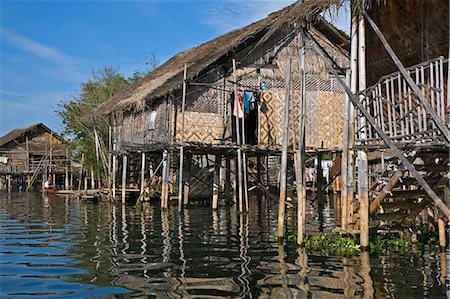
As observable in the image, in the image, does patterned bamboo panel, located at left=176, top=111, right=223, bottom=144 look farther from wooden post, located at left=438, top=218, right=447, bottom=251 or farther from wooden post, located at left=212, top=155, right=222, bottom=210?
wooden post, located at left=438, top=218, right=447, bottom=251

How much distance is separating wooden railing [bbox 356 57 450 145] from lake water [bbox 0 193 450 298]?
180 centimetres

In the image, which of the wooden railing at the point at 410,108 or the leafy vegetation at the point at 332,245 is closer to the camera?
the wooden railing at the point at 410,108

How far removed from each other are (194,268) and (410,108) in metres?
3.72

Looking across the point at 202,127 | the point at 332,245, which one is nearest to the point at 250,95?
the point at 202,127

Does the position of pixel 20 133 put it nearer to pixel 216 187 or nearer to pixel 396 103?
pixel 216 187

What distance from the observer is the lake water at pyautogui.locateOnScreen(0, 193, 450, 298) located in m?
5.34

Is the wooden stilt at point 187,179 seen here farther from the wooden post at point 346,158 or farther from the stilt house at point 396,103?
the wooden post at point 346,158

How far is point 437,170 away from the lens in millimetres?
7699

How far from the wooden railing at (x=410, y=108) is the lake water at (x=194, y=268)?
5.90ft

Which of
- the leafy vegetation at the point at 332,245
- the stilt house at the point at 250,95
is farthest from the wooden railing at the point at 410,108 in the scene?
the stilt house at the point at 250,95

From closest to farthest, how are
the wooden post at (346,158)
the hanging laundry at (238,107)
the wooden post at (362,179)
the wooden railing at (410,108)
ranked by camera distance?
the wooden railing at (410,108), the wooden post at (362,179), the wooden post at (346,158), the hanging laundry at (238,107)

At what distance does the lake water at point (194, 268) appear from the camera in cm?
534

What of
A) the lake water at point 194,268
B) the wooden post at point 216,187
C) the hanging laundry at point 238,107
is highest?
the hanging laundry at point 238,107

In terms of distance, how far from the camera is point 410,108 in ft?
22.3
